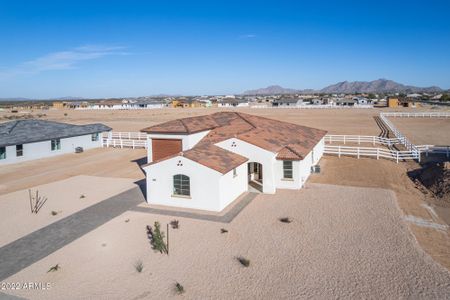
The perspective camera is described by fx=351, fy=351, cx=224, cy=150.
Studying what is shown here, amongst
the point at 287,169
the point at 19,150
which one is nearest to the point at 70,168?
the point at 19,150

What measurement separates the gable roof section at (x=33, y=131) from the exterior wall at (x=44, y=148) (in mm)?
414

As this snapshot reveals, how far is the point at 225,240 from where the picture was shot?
37.6 feet

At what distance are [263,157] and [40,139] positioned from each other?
19.4 metres

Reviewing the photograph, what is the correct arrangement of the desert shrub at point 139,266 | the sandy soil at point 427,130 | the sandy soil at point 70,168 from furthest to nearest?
the sandy soil at point 427,130
the sandy soil at point 70,168
the desert shrub at point 139,266

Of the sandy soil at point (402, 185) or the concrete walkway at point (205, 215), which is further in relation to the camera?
the concrete walkway at point (205, 215)

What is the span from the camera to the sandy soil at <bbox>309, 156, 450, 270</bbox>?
37.4ft

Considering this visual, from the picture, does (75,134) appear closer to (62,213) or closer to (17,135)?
(17,135)

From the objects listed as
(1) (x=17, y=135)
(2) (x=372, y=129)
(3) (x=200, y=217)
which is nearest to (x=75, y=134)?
(1) (x=17, y=135)

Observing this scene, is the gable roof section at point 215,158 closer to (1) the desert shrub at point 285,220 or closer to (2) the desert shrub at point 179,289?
(1) the desert shrub at point 285,220

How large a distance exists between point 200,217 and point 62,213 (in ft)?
19.2

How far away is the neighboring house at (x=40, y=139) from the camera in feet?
84.7

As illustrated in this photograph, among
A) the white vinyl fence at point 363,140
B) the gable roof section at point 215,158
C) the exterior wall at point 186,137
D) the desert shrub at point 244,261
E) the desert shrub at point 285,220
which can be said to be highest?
the exterior wall at point 186,137

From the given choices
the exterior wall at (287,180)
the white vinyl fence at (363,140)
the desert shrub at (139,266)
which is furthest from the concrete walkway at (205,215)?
the white vinyl fence at (363,140)

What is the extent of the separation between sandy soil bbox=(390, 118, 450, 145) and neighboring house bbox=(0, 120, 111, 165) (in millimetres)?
29778
